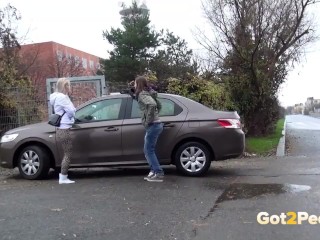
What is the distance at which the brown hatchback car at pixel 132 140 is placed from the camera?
8453 mm

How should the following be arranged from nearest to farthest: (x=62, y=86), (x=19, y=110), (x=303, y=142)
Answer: (x=62, y=86), (x=19, y=110), (x=303, y=142)

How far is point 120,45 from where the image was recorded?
37.6 m

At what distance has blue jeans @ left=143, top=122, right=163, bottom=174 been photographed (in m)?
8.09

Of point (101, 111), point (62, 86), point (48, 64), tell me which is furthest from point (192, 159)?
point (48, 64)

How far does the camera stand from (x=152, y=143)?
320 inches

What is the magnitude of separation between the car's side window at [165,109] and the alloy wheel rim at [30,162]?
1994mm

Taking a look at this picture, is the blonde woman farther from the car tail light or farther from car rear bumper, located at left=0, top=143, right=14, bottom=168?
the car tail light

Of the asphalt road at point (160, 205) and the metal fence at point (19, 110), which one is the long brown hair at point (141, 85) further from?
the metal fence at point (19, 110)

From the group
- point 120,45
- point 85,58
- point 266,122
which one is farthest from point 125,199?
point 85,58

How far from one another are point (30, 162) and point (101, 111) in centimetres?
164

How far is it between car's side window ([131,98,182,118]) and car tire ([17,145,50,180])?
1.84m

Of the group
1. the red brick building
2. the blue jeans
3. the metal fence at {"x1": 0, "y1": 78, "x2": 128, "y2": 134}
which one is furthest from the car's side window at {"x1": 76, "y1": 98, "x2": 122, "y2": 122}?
the red brick building

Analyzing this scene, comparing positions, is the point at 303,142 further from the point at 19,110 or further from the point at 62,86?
the point at 62,86

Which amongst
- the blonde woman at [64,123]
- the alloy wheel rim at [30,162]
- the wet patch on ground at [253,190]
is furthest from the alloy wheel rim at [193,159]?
the alloy wheel rim at [30,162]
